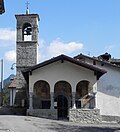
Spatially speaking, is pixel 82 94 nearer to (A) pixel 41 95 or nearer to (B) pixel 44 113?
(A) pixel 41 95

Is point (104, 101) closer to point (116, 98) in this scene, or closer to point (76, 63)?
point (116, 98)

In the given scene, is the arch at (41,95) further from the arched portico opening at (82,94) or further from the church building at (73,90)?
the arched portico opening at (82,94)

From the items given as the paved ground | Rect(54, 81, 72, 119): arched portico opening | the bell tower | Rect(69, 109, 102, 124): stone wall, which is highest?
the bell tower

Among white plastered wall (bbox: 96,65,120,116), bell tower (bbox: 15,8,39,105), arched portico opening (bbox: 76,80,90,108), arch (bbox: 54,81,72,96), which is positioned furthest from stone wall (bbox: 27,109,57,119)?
bell tower (bbox: 15,8,39,105)

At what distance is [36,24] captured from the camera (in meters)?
36.4

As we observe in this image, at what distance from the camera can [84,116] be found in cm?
2609

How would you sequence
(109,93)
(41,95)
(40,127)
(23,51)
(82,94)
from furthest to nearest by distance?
(23,51)
(109,93)
(82,94)
(41,95)
(40,127)

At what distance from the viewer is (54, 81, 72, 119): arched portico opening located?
2845cm

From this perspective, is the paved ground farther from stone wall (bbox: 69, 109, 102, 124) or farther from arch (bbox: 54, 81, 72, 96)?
arch (bbox: 54, 81, 72, 96)

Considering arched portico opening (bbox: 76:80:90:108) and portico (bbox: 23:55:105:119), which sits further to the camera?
arched portico opening (bbox: 76:80:90:108)

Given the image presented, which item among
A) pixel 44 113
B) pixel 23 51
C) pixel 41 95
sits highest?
pixel 23 51

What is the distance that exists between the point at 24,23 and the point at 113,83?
12.7 m

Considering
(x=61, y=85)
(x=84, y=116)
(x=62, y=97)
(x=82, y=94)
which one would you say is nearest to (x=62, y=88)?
(x=61, y=85)

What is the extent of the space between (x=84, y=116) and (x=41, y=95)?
14.8ft
